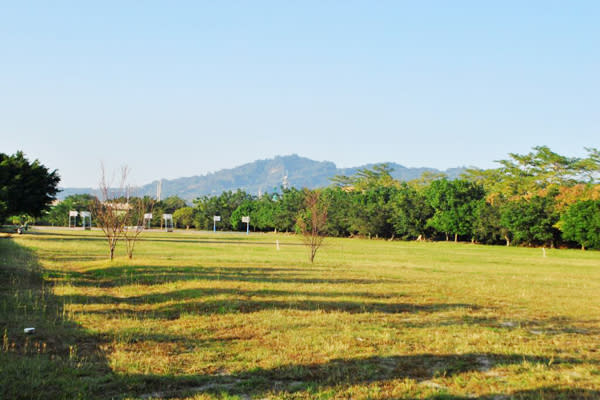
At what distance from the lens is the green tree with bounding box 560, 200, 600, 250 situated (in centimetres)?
4959

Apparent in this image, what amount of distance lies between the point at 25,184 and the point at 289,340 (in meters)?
43.9

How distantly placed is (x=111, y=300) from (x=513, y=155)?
8024 centimetres

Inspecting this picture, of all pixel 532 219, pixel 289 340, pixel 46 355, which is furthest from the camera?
pixel 532 219

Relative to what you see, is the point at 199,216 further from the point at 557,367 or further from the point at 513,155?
the point at 557,367

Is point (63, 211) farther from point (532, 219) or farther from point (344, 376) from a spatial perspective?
point (344, 376)

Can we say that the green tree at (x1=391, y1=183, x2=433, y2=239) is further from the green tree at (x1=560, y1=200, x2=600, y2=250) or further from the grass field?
the grass field

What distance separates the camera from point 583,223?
50.1 metres

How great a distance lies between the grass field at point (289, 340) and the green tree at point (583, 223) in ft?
125

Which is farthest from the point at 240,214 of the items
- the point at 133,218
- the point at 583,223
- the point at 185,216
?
the point at 133,218

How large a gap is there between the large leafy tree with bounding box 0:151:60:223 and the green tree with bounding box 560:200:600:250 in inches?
2063

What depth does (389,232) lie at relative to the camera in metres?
74.1

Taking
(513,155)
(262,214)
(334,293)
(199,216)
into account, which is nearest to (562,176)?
(513,155)

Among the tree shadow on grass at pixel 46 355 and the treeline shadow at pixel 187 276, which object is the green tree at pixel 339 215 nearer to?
the treeline shadow at pixel 187 276

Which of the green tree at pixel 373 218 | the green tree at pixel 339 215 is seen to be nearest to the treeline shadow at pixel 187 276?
the green tree at pixel 373 218
